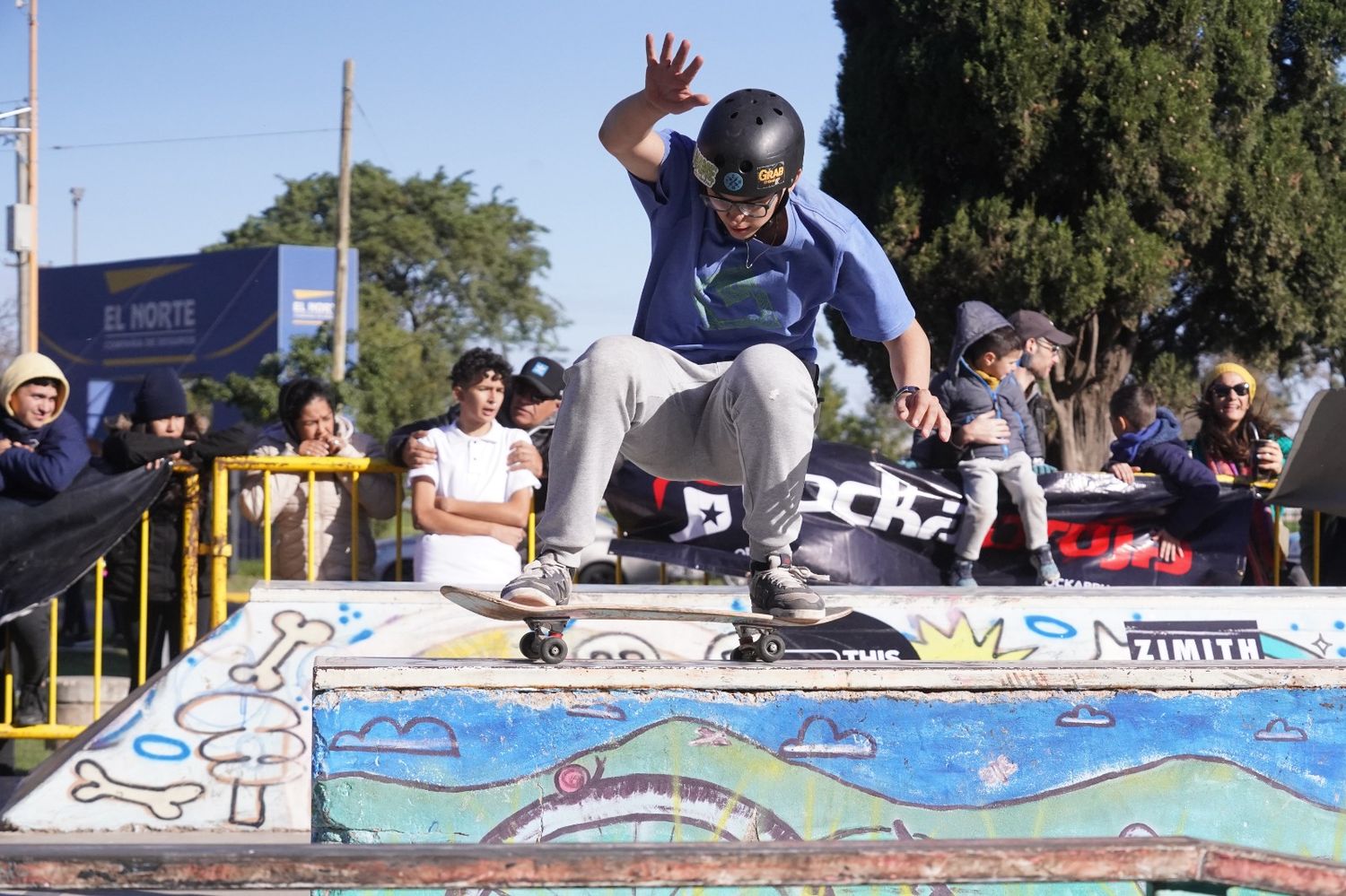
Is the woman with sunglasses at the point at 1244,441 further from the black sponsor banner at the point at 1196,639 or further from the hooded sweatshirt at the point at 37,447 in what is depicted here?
the hooded sweatshirt at the point at 37,447

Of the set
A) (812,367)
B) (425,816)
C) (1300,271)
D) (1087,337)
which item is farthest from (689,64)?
(1300,271)

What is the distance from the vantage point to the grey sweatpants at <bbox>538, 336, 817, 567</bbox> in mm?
4227

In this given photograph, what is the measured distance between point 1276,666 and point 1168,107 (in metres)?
12.9

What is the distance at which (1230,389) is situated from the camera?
7812 mm

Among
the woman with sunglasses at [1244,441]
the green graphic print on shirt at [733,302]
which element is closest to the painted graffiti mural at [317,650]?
the woman with sunglasses at [1244,441]

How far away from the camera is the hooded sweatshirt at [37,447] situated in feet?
22.7

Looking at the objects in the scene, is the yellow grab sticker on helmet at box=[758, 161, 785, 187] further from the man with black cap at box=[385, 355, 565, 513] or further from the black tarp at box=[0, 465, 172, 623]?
the black tarp at box=[0, 465, 172, 623]

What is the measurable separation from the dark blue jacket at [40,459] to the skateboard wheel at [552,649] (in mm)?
3868

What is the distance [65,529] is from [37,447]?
0.46 m

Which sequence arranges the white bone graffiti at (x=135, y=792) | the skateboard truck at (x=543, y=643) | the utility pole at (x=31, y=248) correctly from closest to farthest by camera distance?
the skateboard truck at (x=543, y=643) < the white bone graffiti at (x=135, y=792) < the utility pole at (x=31, y=248)

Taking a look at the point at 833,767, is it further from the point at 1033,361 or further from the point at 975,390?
the point at 1033,361

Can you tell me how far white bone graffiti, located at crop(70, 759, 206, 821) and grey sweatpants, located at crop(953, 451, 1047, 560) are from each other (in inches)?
154

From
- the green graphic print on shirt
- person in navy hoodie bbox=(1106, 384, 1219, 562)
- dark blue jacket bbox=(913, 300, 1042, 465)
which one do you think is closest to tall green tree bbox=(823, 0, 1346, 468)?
person in navy hoodie bbox=(1106, 384, 1219, 562)

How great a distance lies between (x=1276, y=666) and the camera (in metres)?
4.18
